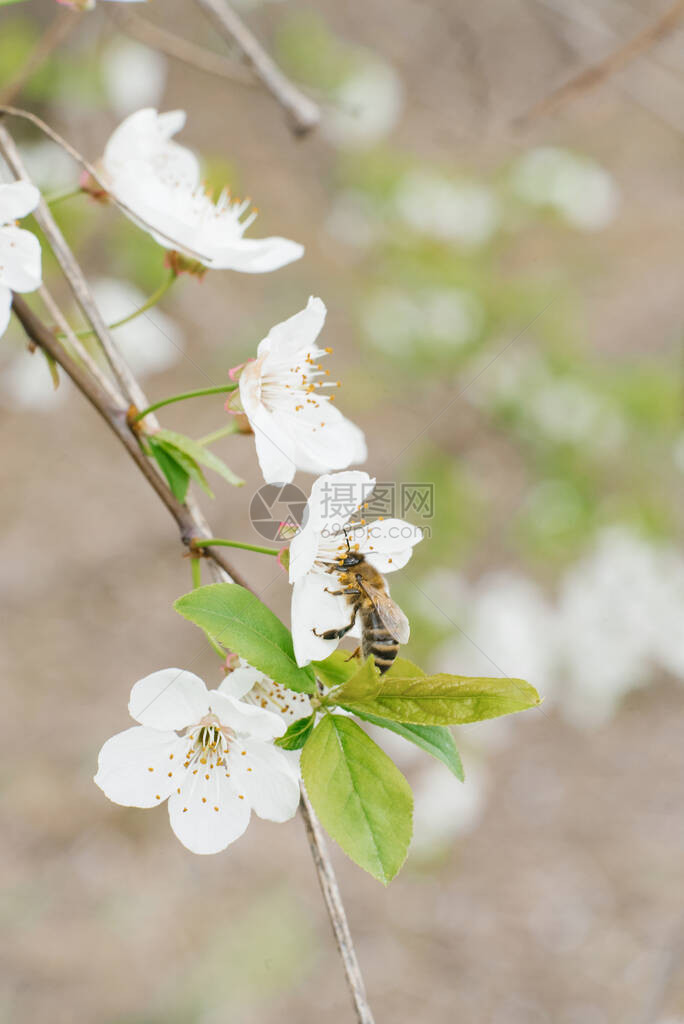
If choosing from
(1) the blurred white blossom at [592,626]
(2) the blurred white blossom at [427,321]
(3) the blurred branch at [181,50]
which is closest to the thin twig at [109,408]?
(3) the blurred branch at [181,50]

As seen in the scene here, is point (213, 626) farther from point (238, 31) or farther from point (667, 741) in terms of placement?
point (667, 741)

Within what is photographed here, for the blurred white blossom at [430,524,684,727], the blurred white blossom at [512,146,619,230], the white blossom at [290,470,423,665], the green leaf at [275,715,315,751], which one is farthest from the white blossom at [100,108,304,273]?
the blurred white blossom at [512,146,619,230]

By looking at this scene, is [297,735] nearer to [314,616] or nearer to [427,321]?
[314,616]

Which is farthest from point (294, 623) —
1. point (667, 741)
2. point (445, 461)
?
point (667, 741)

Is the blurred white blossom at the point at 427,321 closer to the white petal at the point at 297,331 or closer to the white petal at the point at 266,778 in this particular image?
the white petal at the point at 297,331

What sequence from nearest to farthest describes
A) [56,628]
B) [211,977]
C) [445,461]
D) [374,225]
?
1. [211,977]
2. [445,461]
3. [56,628]
4. [374,225]

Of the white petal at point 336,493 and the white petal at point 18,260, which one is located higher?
the white petal at point 18,260
